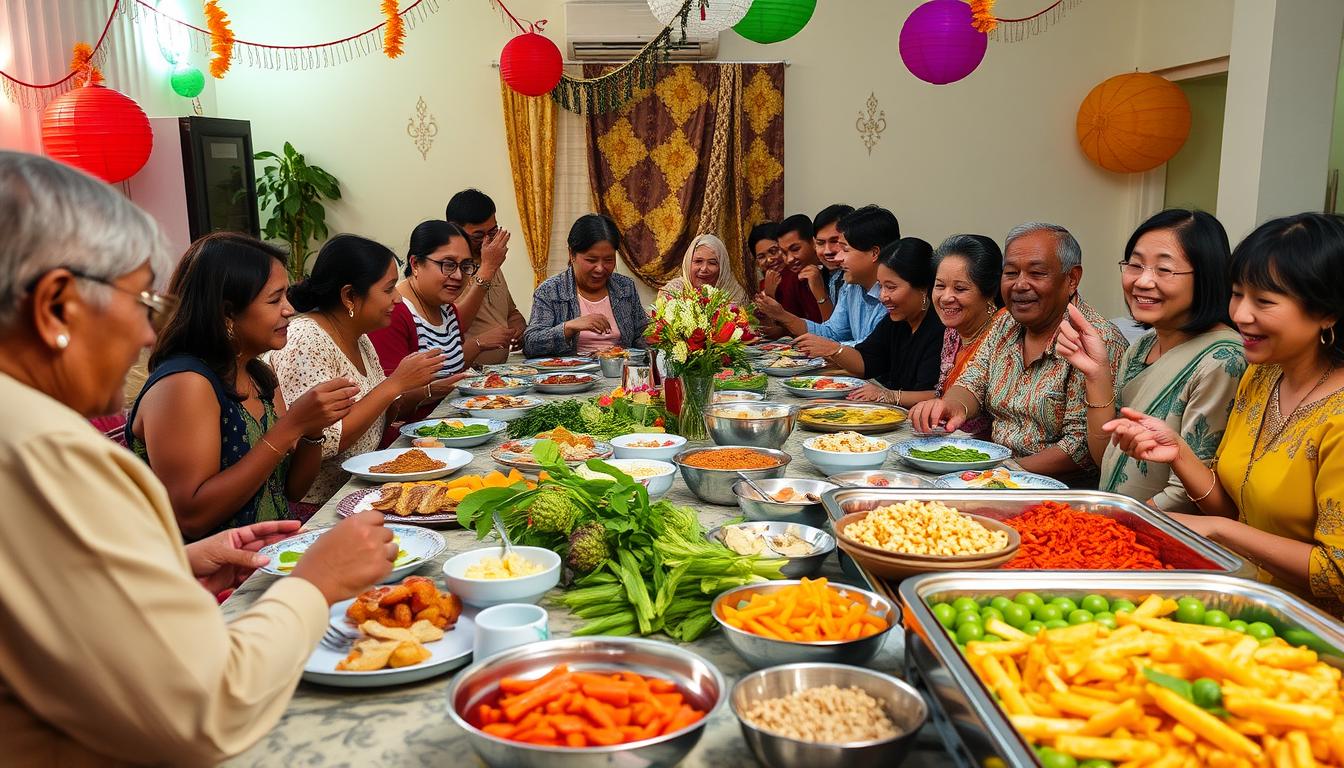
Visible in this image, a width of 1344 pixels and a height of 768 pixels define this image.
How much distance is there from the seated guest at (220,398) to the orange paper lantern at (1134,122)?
6.27 m

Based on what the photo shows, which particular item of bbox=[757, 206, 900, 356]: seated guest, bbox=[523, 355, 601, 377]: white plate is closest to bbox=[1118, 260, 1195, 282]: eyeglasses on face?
bbox=[757, 206, 900, 356]: seated guest

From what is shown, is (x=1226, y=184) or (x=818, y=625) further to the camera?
(x=1226, y=184)

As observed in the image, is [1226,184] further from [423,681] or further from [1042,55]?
[423,681]

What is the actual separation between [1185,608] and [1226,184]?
5084mm

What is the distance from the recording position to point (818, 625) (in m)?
1.35

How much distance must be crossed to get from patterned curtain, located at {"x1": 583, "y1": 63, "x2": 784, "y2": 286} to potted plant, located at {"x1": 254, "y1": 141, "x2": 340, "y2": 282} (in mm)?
2101

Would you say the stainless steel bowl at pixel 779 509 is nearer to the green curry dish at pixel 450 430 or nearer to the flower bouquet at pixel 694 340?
the flower bouquet at pixel 694 340

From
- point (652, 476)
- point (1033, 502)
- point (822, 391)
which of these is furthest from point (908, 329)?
point (1033, 502)

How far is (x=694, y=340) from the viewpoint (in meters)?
2.80

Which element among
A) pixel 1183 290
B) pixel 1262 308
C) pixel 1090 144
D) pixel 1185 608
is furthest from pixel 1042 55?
pixel 1185 608

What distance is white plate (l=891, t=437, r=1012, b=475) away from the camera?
2467 millimetres

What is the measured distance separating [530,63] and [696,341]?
10.6 ft

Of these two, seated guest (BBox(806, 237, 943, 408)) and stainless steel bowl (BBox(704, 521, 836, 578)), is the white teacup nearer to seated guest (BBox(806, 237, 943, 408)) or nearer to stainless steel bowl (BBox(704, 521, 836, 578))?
stainless steel bowl (BBox(704, 521, 836, 578))

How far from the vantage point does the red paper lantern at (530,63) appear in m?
5.34
